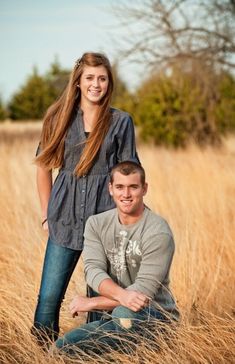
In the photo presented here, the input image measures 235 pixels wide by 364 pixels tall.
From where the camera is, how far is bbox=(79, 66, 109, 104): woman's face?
3705 mm

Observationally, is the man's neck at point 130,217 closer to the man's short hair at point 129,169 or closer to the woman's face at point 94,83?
the man's short hair at point 129,169

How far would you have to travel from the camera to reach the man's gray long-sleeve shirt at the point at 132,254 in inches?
131

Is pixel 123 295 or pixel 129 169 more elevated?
pixel 129 169

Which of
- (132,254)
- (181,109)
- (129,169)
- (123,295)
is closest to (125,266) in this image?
(132,254)

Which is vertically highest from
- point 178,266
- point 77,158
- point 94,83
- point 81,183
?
point 94,83

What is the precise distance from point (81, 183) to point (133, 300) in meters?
0.74

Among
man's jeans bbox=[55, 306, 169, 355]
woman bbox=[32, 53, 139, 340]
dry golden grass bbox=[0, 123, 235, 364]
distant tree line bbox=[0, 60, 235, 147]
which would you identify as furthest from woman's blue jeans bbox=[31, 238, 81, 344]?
distant tree line bbox=[0, 60, 235, 147]

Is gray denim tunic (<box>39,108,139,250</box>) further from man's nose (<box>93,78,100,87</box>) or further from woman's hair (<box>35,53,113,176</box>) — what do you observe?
man's nose (<box>93,78,100,87</box>)

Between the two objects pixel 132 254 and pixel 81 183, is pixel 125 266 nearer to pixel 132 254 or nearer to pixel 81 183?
pixel 132 254

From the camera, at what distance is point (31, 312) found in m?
4.28

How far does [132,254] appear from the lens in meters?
3.40

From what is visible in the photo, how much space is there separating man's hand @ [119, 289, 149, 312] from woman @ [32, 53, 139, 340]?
1.80ft

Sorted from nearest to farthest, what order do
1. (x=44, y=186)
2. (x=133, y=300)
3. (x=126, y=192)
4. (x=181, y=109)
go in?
1. (x=133, y=300)
2. (x=126, y=192)
3. (x=44, y=186)
4. (x=181, y=109)

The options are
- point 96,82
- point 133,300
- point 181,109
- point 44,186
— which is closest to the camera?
point 133,300
